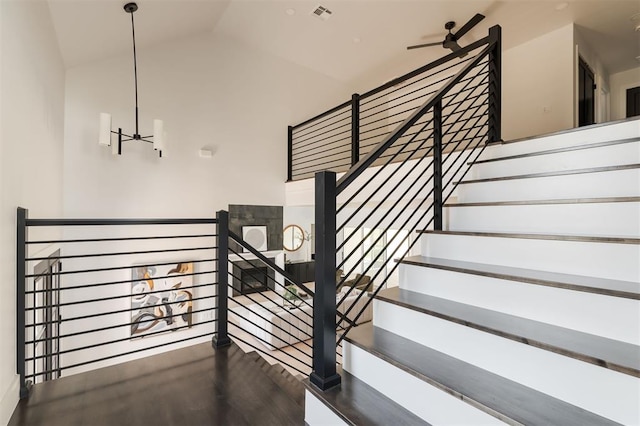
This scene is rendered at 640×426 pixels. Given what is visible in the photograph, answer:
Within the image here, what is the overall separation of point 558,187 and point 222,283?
2377mm

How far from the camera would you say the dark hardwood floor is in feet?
5.32

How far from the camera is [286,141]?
5957 millimetres

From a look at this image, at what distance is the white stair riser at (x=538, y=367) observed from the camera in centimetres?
98

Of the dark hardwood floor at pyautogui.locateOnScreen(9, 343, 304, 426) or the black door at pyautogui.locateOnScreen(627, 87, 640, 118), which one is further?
the black door at pyautogui.locateOnScreen(627, 87, 640, 118)

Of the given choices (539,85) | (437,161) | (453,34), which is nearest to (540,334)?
(437,161)

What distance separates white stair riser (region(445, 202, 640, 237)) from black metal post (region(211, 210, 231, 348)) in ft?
5.52

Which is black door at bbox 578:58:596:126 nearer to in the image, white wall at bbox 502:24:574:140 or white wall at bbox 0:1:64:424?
white wall at bbox 502:24:574:140

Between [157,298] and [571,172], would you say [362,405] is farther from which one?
[157,298]

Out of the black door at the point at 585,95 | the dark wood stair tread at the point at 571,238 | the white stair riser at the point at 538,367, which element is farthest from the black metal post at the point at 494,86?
the black door at the point at 585,95

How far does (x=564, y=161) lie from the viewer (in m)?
2.12

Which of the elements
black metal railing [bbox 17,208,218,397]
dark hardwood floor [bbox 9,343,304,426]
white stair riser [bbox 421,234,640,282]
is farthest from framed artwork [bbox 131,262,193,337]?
white stair riser [bbox 421,234,640,282]

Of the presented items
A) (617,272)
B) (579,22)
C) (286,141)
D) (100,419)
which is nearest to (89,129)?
(286,141)

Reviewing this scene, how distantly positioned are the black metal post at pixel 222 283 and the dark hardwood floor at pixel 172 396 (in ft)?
0.69

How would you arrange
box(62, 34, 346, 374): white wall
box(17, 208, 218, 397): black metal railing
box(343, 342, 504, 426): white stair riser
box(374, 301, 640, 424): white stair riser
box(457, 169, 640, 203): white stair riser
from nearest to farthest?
box(374, 301, 640, 424): white stair riser, box(343, 342, 504, 426): white stair riser, box(457, 169, 640, 203): white stair riser, box(17, 208, 218, 397): black metal railing, box(62, 34, 346, 374): white wall
